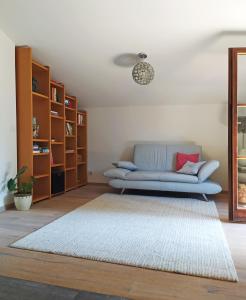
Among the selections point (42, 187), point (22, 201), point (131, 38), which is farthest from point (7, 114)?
→ point (131, 38)

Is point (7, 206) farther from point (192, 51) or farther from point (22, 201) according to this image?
point (192, 51)

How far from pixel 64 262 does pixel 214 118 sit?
4077 mm

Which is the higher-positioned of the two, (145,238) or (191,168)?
(191,168)

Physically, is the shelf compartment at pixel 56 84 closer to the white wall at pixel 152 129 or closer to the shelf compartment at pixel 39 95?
the shelf compartment at pixel 39 95

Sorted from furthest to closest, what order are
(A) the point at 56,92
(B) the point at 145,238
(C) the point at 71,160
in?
(C) the point at 71,160 → (A) the point at 56,92 → (B) the point at 145,238

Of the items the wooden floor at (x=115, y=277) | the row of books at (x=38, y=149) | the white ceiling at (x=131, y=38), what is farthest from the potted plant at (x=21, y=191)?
the white ceiling at (x=131, y=38)

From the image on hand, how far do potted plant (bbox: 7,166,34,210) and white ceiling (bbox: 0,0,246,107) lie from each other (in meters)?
1.82

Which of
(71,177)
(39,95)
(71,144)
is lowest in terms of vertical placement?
(71,177)

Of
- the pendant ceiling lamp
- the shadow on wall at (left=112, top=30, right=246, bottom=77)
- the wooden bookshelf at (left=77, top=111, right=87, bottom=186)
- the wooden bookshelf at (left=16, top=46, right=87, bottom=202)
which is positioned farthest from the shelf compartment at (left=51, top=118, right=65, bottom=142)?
the pendant ceiling lamp

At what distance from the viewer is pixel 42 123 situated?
4230mm

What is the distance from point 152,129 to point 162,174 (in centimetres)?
136

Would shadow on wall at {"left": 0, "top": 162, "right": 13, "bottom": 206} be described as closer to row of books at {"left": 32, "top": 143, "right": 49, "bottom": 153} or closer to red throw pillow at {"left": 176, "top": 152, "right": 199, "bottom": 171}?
row of books at {"left": 32, "top": 143, "right": 49, "bottom": 153}

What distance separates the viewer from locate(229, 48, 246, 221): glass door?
3.08 meters

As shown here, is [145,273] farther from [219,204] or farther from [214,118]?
[214,118]
